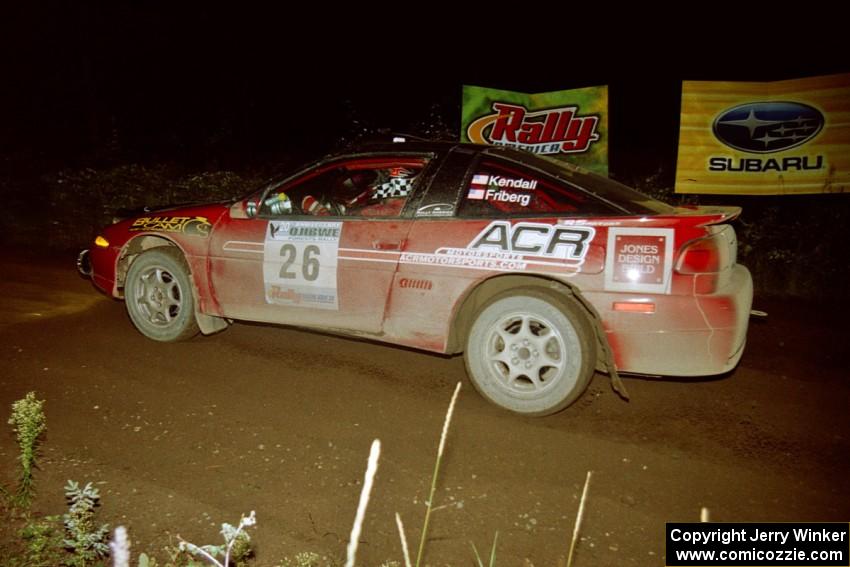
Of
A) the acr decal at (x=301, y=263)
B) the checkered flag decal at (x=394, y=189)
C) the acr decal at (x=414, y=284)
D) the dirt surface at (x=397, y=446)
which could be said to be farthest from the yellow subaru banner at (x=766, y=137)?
the acr decal at (x=301, y=263)

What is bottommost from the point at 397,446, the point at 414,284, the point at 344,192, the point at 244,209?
the point at 397,446

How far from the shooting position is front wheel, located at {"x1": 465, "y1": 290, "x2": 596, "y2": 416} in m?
3.97

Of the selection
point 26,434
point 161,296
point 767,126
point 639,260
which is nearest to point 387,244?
point 639,260

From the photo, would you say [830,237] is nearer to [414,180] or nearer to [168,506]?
[414,180]

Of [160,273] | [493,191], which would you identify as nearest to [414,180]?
[493,191]

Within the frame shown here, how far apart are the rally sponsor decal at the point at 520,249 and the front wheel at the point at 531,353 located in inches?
8.2

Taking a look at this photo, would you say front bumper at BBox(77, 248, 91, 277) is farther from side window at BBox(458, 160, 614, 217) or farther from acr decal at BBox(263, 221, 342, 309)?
side window at BBox(458, 160, 614, 217)

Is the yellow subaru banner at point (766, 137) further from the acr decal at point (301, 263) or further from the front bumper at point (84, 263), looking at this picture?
the front bumper at point (84, 263)

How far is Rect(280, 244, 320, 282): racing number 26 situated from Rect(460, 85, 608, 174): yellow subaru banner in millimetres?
4427

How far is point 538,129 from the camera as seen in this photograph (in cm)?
895

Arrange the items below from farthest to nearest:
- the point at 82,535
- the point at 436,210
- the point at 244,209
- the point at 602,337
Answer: the point at 244,209 → the point at 436,210 → the point at 602,337 → the point at 82,535

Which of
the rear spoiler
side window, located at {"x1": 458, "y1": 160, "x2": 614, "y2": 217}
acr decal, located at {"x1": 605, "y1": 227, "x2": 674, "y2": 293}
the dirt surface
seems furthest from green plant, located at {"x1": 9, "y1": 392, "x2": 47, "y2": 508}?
the rear spoiler

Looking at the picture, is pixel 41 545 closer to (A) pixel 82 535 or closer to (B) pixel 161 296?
(A) pixel 82 535

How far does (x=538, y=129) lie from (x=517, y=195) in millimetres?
5098
